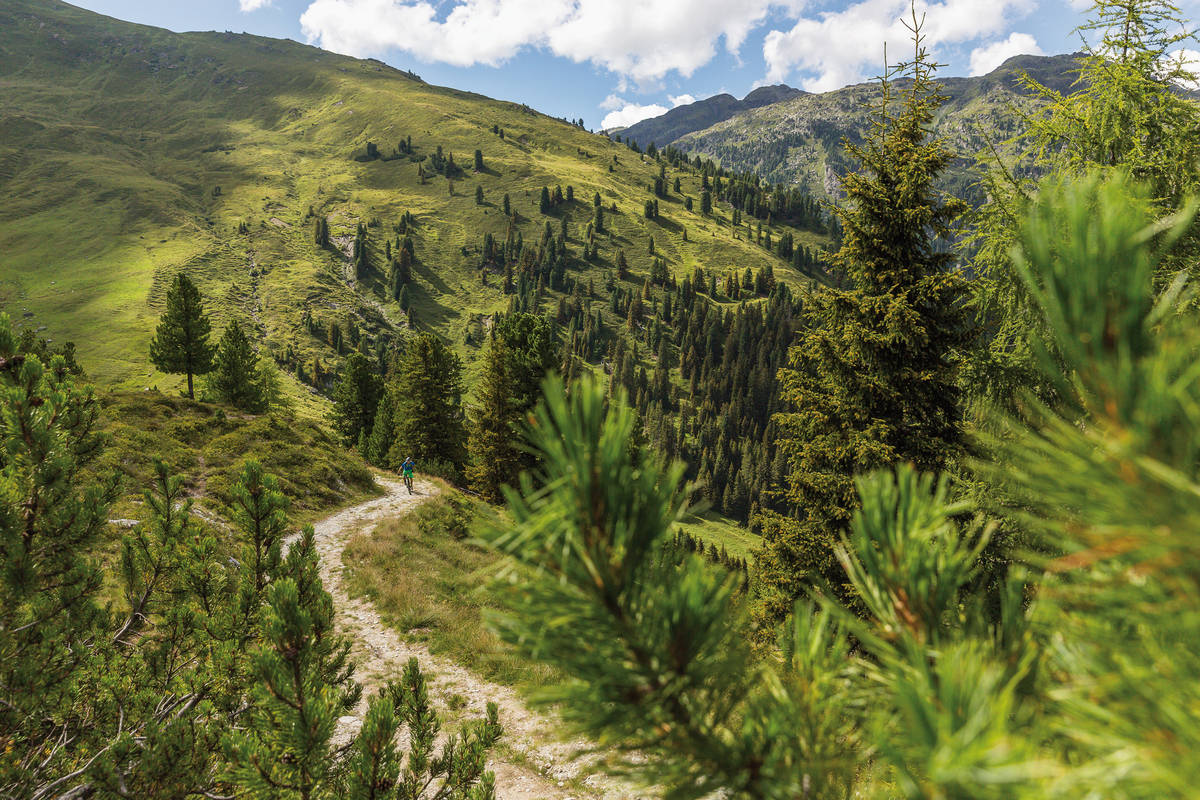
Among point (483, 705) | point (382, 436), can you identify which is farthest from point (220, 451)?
point (483, 705)

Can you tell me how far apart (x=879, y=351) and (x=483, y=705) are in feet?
32.0

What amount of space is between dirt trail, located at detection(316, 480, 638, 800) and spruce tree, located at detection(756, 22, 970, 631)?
4.83m

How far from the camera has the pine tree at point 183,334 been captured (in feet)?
127

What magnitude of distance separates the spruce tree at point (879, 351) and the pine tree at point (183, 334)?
44025 millimetres

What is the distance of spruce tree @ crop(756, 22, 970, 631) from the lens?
951cm

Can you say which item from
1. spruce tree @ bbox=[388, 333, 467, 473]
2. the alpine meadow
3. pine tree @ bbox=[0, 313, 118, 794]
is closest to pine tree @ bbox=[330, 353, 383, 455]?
spruce tree @ bbox=[388, 333, 467, 473]

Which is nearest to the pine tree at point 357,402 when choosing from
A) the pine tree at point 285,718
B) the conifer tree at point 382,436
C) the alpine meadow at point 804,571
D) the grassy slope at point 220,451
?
the conifer tree at point 382,436

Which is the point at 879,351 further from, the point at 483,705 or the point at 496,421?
the point at 496,421

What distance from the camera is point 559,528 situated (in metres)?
1.09

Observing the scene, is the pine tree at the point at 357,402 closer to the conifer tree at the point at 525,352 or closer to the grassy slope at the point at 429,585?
the conifer tree at the point at 525,352

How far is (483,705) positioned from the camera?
9.45m

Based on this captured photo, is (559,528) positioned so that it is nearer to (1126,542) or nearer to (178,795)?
(1126,542)

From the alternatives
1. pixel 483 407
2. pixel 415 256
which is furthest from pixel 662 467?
pixel 415 256

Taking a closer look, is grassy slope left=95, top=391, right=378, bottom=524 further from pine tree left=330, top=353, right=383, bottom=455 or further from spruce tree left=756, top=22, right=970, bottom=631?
spruce tree left=756, top=22, right=970, bottom=631
